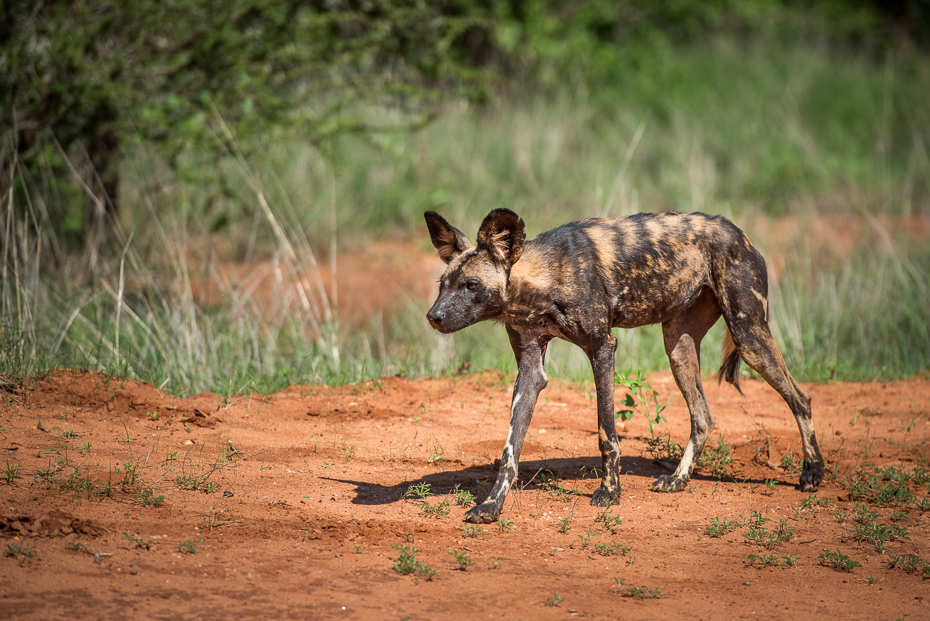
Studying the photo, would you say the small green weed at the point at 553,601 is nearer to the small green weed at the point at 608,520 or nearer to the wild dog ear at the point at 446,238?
the small green weed at the point at 608,520

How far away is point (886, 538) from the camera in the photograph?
4160 mm

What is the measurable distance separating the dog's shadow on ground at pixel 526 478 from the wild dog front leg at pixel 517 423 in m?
0.28

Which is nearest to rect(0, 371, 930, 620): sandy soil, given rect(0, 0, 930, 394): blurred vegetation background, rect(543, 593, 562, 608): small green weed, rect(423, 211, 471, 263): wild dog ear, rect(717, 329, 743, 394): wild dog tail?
rect(543, 593, 562, 608): small green weed

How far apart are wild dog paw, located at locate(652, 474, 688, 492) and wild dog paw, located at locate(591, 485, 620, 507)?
1.45 ft

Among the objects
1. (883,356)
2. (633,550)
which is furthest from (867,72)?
(633,550)

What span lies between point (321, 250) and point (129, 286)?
137 inches

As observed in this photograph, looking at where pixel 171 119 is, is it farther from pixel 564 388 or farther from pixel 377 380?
pixel 564 388

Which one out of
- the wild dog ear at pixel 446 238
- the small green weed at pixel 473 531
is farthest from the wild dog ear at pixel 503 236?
the small green weed at pixel 473 531

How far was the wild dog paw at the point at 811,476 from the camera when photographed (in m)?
4.87

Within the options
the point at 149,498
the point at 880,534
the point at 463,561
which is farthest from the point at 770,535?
the point at 149,498

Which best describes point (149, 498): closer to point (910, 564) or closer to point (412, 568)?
point (412, 568)

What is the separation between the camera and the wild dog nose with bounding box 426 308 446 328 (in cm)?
412

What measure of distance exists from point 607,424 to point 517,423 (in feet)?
1.60

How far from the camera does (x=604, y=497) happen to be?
175 inches
